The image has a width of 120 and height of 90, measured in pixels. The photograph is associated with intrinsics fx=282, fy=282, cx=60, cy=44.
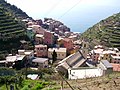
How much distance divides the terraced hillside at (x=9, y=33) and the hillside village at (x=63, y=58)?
3.99 ft

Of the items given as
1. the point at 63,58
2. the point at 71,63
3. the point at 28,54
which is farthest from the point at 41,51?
the point at 71,63

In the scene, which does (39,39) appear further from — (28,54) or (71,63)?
(71,63)

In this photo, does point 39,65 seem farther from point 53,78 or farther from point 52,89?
point 52,89

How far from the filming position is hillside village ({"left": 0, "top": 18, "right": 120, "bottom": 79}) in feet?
107

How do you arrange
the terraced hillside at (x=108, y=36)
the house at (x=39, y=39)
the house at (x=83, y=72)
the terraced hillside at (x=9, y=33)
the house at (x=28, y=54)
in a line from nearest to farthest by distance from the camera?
the house at (x=83, y=72) → the house at (x=28, y=54) → the terraced hillside at (x=9, y=33) → the house at (x=39, y=39) → the terraced hillside at (x=108, y=36)

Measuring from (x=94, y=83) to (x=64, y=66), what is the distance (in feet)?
56.9

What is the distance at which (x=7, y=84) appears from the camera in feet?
71.2

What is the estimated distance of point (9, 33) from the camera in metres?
44.0

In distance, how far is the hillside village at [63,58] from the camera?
107 ft

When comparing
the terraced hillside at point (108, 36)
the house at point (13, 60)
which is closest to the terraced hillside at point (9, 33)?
the house at point (13, 60)

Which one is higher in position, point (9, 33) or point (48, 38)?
point (9, 33)

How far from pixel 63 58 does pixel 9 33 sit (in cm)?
938

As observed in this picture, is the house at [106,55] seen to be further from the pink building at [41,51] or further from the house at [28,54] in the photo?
the house at [28,54]

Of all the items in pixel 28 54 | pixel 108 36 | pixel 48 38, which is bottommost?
pixel 28 54
